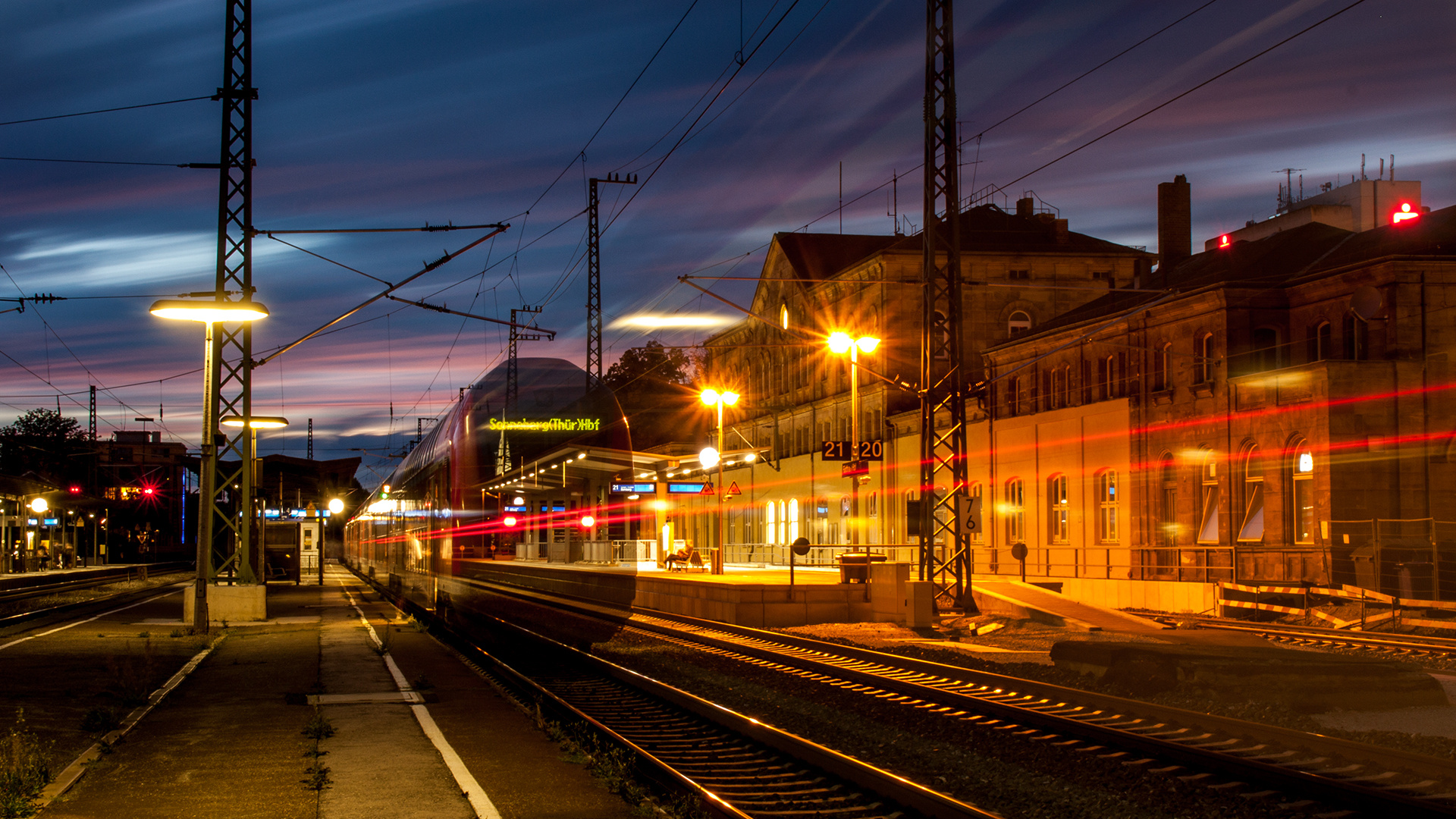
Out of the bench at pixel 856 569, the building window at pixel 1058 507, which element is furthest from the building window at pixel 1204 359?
the bench at pixel 856 569

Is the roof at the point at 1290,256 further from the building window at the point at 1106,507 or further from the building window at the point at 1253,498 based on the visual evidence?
the building window at the point at 1106,507

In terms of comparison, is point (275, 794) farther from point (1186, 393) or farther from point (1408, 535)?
point (1186, 393)

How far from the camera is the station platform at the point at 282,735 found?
8719mm

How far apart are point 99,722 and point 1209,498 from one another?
1237 inches

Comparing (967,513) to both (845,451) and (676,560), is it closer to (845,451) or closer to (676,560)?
(845,451)

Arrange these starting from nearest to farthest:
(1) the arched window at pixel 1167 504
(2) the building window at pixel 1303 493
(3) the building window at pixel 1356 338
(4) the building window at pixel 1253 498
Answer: (2) the building window at pixel 1303 493 → (3) the building window at pixel 1356 338 → (4) the building window at pixel 1253 498 → (1) the arched window at pixel 1167 504

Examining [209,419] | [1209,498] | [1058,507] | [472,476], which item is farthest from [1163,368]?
[209,419]

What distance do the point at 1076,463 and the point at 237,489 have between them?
26.9 metres

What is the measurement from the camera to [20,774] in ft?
28.3

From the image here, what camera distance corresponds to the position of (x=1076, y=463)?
140ft

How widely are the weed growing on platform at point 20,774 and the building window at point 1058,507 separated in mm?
37297

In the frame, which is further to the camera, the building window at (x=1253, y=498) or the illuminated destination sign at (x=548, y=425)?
the illuminated destination sign at (x=548, y=425)

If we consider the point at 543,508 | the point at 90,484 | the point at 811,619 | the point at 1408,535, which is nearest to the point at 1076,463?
the point at 1408,535

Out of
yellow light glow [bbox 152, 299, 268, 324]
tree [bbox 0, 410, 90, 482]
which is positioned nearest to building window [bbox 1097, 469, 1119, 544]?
yellow light glow [bbox 152, 299, 268, 324]
